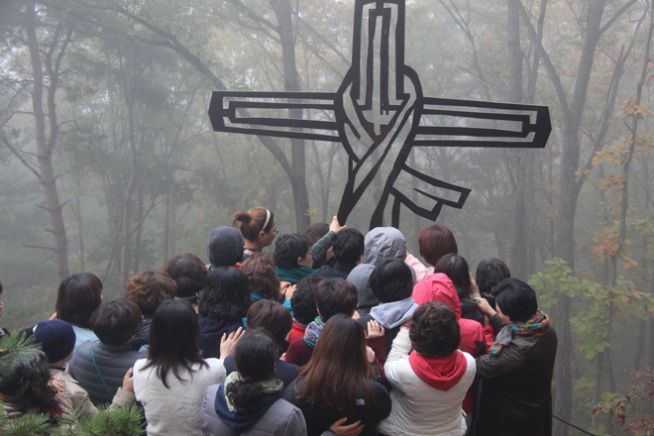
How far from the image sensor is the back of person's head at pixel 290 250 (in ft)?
10.2

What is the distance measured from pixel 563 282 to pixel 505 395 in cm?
657

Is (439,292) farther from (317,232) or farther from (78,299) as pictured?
(78,299)

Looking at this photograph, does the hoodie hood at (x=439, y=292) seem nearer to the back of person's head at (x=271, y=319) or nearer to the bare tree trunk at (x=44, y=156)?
the back of person's head at (x=271, y=319)

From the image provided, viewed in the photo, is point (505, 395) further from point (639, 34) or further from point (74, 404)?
point (639, 34)

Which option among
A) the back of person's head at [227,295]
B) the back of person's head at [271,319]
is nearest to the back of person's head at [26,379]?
the back of person's head at [271,319]

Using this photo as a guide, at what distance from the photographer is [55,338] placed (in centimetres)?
212

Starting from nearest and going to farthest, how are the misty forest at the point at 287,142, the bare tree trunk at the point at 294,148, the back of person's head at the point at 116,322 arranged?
the back of person's head at the point at 116,322 → the bare tree trunk at the point at 294,148 → the misty forest at the point at 287,142

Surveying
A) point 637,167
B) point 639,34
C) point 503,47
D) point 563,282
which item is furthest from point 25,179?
A: point 637,167

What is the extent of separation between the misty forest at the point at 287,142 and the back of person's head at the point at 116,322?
678cm

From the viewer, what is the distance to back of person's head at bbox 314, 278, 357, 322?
226 centimetres

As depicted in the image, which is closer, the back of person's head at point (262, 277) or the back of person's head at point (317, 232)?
the back of person's head at point (262, 277)

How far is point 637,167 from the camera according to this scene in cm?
1648

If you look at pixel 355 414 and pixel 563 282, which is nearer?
pixel 355 414

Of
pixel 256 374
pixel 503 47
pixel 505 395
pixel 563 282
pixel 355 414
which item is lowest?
pixel 563 282
